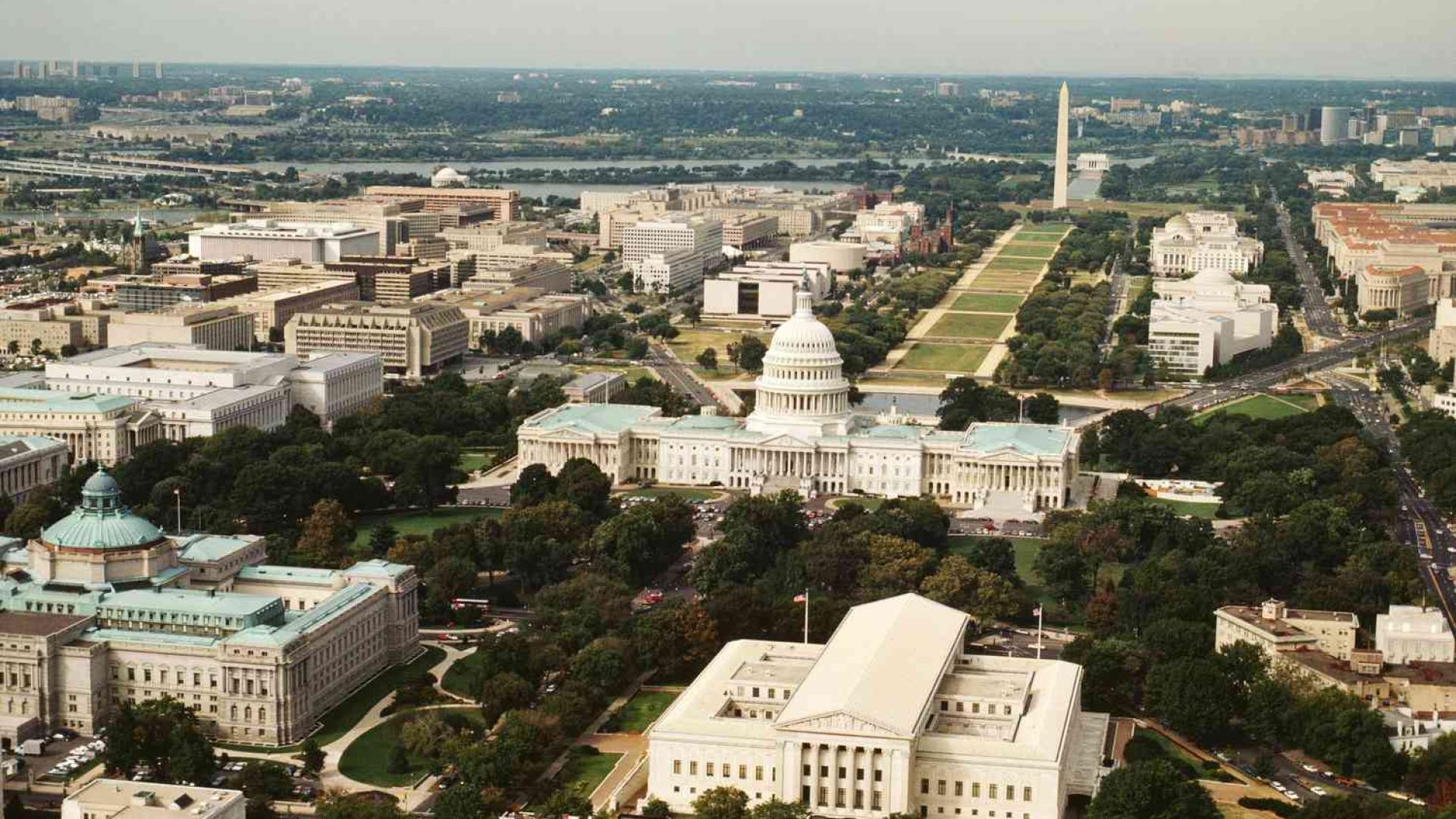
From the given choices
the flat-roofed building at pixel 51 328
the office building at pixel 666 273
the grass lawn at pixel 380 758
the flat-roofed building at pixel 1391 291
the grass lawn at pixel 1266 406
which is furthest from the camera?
the office building at pixel 666 273

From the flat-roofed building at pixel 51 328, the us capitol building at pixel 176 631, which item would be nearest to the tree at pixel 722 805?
the us capitol building at pixel 176 631

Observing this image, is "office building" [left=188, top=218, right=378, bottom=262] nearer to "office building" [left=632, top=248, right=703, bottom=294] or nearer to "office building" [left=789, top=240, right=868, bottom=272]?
"office building" [left=632, top=248, right=703, bottom=294]

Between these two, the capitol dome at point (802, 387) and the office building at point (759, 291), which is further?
the office building at point (759, 291)

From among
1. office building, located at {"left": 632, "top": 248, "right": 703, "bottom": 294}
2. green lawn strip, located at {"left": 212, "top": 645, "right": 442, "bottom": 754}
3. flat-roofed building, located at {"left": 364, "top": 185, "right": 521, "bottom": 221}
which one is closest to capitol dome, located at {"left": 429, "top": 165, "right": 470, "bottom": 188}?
flat-roofed building, located at {"left": 364, "top": 185, "right": 521, "bottom": 221}

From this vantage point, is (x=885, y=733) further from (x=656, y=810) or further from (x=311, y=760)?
(x=311, y=760)

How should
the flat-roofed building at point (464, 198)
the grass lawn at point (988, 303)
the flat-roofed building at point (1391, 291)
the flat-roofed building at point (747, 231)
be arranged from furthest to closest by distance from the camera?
the flat-roofed building at point (464, 198) → the flat-roofed building at point (747, 231) → the grass lawn at point (988, 303) → the flat-roofed building at point (1391, 291)

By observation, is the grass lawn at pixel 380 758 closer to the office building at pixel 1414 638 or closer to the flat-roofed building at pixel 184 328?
the office building at pixel 1414 638
